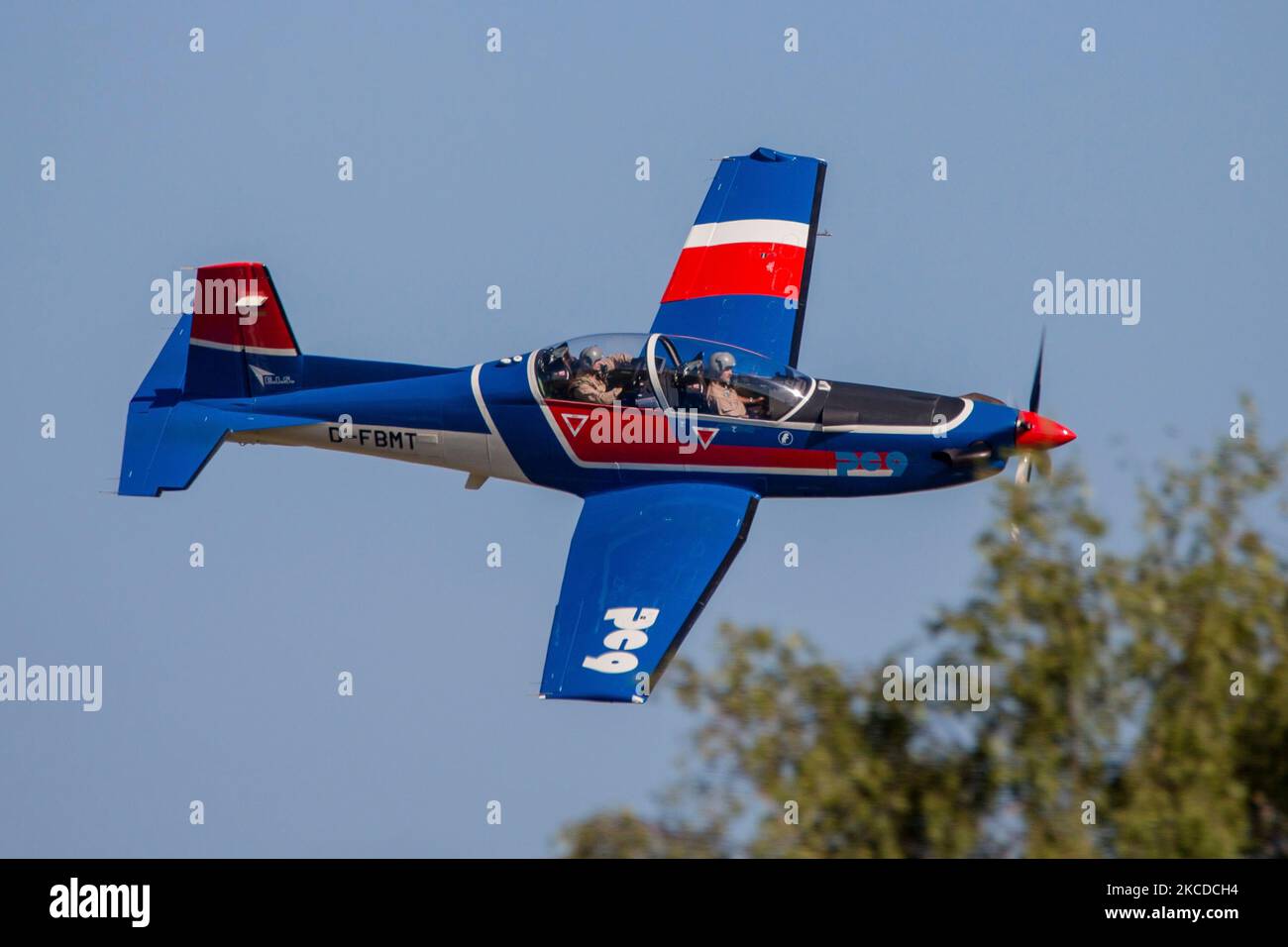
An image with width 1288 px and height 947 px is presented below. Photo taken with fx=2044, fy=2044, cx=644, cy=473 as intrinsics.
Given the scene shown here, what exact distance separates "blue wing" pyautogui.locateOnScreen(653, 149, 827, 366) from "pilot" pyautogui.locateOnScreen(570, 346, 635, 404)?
8.01 ft

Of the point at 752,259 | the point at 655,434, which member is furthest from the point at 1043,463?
the point at 752,259

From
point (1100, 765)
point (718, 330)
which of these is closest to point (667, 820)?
point (1100, 765)

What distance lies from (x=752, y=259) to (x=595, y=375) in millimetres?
3736

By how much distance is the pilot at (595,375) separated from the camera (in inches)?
870

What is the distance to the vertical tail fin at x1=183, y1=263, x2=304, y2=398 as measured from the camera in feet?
78.7

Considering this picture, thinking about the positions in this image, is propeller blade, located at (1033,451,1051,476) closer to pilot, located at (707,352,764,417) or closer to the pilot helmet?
Answer: pilot, located at (707,352,764,417)

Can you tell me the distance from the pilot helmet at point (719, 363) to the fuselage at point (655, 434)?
0.46 meters

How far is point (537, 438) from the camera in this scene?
22.6m

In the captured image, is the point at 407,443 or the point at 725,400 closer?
the point at 725,400

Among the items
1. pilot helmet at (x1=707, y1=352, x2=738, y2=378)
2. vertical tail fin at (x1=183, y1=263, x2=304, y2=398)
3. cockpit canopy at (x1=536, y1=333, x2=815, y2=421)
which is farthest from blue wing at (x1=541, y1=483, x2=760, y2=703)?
vertical tail fin at (x1=183, y1=263, x2=304, y2=398)

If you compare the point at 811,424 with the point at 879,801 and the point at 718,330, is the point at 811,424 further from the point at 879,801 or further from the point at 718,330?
the point at 879,801

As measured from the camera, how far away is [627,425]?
22.1 metres

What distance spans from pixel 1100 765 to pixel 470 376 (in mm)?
8308

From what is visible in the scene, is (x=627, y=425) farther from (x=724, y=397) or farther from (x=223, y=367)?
(x=223, y=367)
